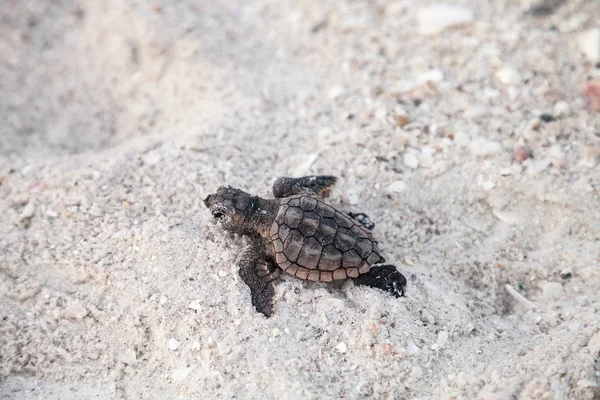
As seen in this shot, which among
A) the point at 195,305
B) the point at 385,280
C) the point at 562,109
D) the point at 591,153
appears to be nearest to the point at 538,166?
the point at 591,153

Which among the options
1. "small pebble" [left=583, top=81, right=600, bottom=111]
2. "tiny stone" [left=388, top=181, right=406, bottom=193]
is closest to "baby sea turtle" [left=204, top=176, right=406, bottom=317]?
"tiny stone" [left=388, top=181, right=406, bottom=193]

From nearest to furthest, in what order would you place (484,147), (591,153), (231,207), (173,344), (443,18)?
(173,344) < (231,207) < (591,153) < (484,147) < (443,18)

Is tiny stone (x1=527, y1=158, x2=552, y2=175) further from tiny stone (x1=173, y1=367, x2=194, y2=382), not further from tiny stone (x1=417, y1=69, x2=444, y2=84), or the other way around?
tiny stone (x1=173, y1=367, x2=194, y2=382)

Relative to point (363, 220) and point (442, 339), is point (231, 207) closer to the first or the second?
point (363, 220)

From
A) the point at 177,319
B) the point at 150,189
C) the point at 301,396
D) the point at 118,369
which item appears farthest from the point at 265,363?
the point at 150,189

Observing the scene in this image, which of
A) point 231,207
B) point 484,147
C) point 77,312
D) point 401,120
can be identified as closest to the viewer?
point 77,312

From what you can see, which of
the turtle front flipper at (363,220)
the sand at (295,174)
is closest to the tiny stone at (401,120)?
the sand at (295,174)
